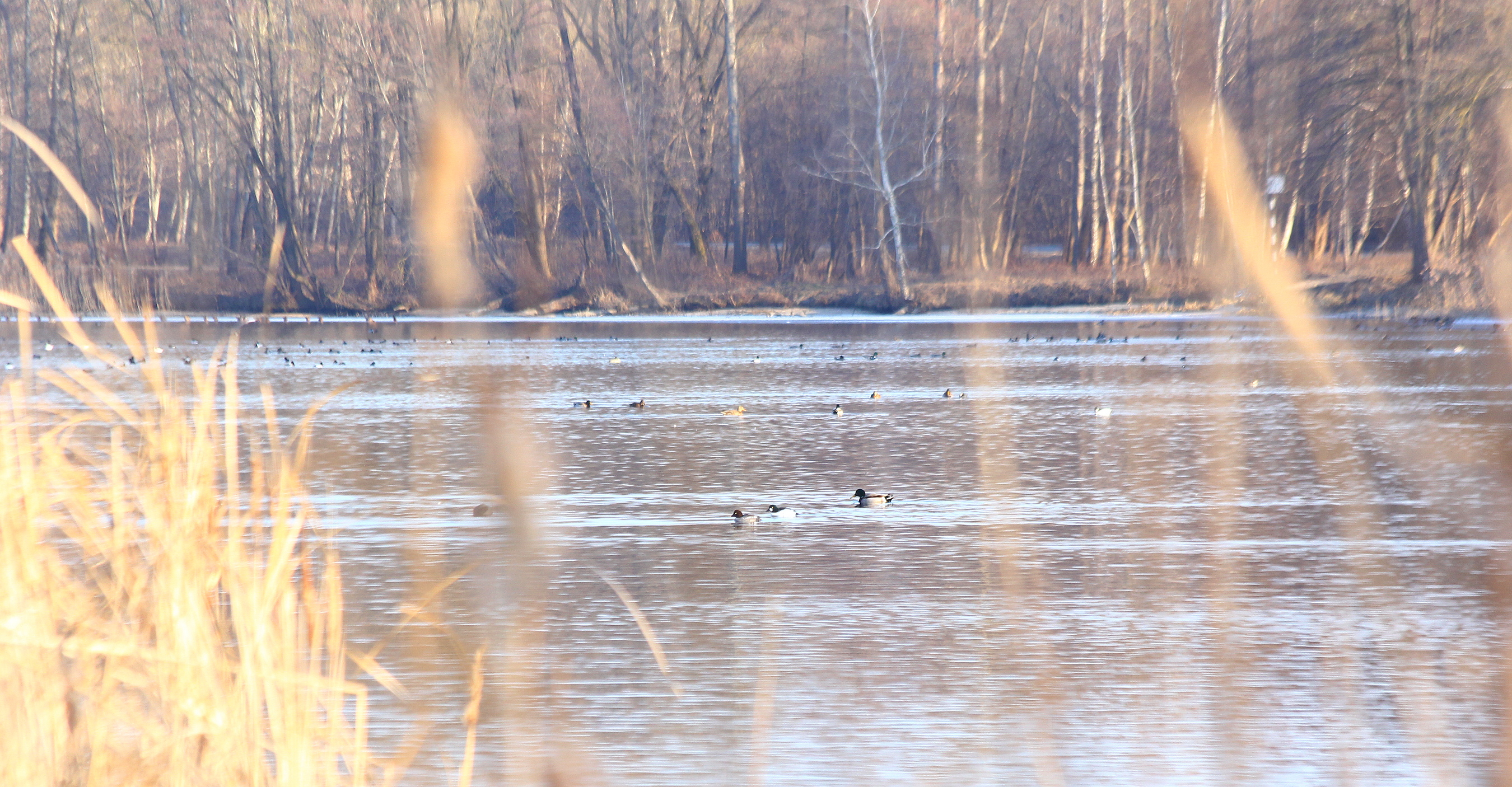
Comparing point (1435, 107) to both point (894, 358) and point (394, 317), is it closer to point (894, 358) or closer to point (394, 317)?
point (894, 358)

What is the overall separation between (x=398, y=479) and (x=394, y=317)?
3294cm

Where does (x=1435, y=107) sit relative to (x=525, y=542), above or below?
above

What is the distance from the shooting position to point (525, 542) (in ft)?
34.7

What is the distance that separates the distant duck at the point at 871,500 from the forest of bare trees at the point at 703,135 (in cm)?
3070

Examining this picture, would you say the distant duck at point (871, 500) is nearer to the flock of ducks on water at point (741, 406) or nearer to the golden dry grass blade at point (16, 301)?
the flock of ducks on water at point (741, 406)

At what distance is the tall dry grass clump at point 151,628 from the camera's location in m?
4.25

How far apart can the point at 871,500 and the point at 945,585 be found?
9.80 ft

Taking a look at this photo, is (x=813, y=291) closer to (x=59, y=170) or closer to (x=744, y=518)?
(x=744, y=518)

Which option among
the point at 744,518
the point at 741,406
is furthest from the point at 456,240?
the point at 744,518

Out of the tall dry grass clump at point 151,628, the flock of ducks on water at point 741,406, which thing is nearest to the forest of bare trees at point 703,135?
the flock of ducks on water at point 741,406

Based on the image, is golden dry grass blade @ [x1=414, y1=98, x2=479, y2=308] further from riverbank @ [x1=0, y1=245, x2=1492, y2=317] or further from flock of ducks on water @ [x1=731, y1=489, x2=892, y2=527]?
flock of ducks on water @ [x1=731, y1=489, x2=892, y2=527]

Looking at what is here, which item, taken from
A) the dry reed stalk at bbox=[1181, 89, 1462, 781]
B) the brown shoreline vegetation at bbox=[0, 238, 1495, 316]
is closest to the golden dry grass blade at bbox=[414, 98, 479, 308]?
the brown shoreline vegetation at bbox=[0, 238, 1495, 316]

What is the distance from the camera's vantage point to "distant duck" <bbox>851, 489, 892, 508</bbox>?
1198cm

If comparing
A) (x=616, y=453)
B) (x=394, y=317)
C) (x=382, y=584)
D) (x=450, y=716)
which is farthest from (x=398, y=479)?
(x=394, y=317)
